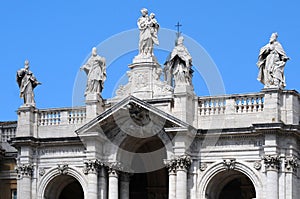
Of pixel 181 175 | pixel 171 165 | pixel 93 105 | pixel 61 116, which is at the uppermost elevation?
pixel 93 105

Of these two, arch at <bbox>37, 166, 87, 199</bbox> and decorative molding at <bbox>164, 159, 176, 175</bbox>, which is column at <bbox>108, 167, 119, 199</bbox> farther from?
decorative molding at <bbox>164, 159, 176, 175</bbox>

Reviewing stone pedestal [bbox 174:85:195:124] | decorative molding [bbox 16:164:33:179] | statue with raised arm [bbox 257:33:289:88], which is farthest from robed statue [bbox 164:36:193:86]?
decorative molding [bbox 16:164:33:179]

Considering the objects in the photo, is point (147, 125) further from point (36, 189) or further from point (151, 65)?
point (36, 189)

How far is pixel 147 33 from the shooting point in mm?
47812

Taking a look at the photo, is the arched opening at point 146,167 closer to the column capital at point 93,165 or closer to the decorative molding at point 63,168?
the column capital at point 93,165

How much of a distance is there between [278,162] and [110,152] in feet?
25.3

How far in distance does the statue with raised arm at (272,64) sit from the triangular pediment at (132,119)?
152 inches

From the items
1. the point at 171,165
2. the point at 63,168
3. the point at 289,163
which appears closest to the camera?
the point at 289,163

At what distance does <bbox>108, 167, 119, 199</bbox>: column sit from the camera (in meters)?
47.0

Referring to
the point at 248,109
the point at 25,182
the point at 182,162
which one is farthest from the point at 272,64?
the point at 25,182

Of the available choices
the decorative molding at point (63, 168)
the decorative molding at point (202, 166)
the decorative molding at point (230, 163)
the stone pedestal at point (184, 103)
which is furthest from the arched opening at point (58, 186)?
the decorative molding at point (230, 163)

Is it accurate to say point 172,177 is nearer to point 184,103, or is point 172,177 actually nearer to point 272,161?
point 184,103

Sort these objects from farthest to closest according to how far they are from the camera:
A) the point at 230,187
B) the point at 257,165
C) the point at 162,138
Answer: the point at 230,187
the point at 162,138
the point at 257,165

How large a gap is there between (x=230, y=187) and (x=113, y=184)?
7002mm
